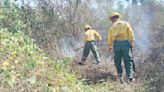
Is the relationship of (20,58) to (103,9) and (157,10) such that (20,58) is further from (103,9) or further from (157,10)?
(157,10)

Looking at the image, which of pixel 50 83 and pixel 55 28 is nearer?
pixel 50 83

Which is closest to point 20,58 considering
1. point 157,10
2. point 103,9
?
point 103,9

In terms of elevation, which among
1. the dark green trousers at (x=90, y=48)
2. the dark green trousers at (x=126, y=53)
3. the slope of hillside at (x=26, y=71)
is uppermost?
the slope of hillside at (x=26, y=71)

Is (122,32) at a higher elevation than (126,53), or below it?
higher

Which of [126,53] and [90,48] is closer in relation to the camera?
[126,53]

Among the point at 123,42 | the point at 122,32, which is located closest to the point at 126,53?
the point at 123,42

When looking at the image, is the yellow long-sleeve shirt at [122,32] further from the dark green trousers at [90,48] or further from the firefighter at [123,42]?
the dark green trousers at [90,48]

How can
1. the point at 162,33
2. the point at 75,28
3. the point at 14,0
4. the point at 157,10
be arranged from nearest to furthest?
the point at 14,0 → the point at 162,33 → the point at 75,28 → the point at 157,10

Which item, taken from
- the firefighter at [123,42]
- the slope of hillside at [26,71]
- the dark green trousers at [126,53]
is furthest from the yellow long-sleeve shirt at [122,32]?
the slope of hillside at [26,71]

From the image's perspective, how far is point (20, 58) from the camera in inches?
261

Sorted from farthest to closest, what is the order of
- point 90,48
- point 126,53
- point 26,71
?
point 90,48
point 126,53
point 26,71

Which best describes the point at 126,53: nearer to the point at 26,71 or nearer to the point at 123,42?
the point at 123,42

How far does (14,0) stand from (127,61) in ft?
9.21

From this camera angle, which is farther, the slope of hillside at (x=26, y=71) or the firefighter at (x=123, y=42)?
the firefighter at (x=123, y=42)
